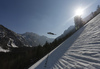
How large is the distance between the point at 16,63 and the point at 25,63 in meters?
1.82

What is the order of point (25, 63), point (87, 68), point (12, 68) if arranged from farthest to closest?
point (25, 63), point (12, 68), point (87, 68)

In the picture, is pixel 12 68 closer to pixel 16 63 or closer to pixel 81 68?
pixel 16 63

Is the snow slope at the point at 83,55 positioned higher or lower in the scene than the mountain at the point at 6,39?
lower

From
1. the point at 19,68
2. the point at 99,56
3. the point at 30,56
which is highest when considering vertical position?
the point at 99,56

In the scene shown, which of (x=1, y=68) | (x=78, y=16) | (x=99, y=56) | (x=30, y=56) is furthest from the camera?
(x=78, y=16)

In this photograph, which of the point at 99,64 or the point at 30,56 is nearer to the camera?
the point at 99,64

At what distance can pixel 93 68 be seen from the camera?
→ 6.64 ft

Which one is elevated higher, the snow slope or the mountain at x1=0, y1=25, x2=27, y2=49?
the mountain at x1=0, y1=25, x2=27, y2=49

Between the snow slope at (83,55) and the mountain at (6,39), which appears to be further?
the mountain at (6,39)

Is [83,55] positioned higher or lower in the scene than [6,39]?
lower

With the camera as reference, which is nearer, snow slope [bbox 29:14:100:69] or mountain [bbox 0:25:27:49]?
snow slope [bbox 29:14:100:69]

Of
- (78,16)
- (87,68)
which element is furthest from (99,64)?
(78,16)

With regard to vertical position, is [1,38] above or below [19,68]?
above

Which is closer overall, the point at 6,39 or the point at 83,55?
the point at 83,55
